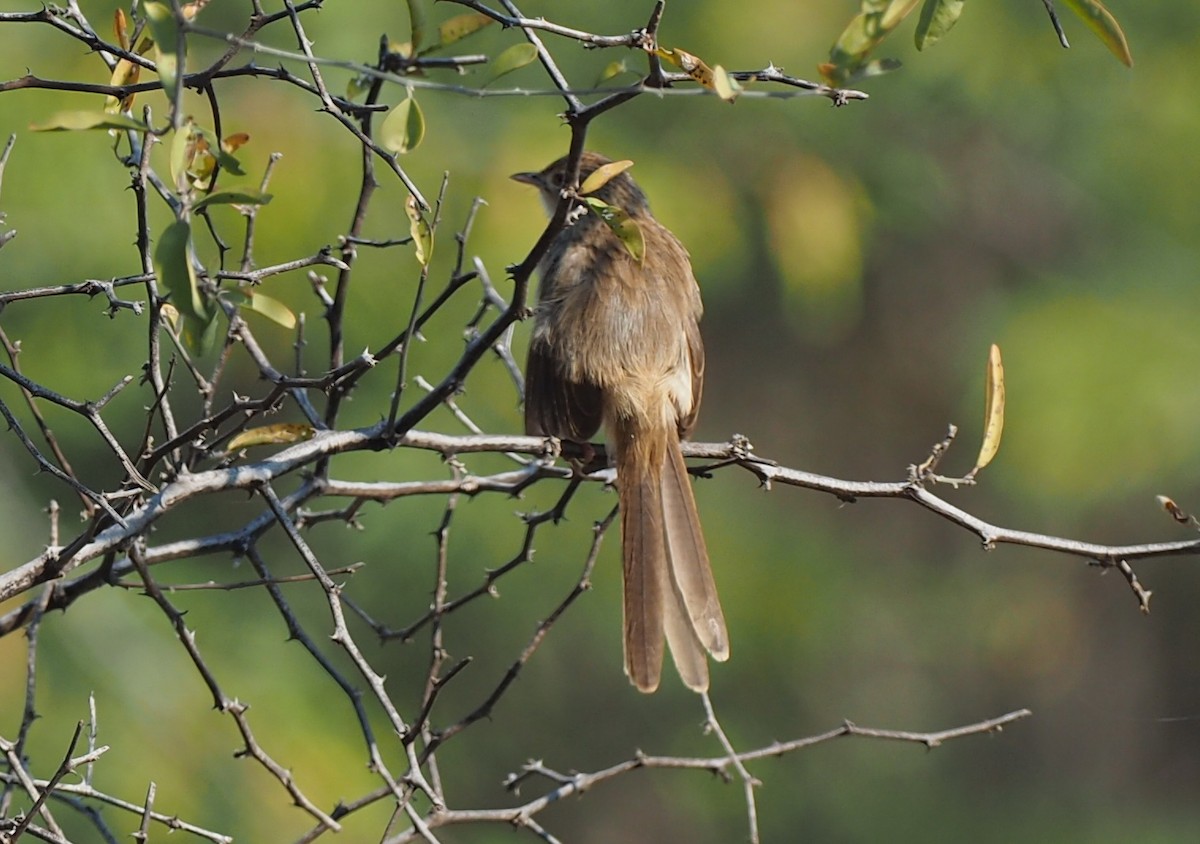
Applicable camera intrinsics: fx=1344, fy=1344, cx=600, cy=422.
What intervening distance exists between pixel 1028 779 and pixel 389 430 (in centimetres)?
925

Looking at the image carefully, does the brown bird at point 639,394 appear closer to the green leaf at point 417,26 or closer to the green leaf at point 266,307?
the green leaf at point 417,26

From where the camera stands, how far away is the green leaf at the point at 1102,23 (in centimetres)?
180

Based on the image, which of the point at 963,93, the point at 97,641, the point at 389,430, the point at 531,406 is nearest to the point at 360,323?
the point at 97,641

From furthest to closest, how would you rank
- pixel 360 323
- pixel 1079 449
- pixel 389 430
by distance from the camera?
pixel 1079 449, pixel 360 323, pixel 389 430

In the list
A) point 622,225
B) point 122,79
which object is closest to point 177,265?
point 622,225

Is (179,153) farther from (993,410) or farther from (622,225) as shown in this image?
(993,410)

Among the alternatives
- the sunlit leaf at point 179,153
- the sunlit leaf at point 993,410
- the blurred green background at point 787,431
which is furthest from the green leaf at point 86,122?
the blurred green background at point 787,431

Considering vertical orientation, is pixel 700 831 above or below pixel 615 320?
below

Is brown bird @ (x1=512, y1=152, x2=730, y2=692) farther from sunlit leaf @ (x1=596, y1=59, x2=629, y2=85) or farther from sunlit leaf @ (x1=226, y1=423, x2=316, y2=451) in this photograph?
sunlit leaf @ (x1=596, y1=59, x2=629, y2=85)

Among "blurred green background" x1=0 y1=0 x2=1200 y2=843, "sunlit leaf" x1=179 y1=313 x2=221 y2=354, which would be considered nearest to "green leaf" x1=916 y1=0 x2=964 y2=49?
"sunlit leaf" x1=179 y1=313 x2=221 y2=354

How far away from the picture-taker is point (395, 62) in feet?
7.62

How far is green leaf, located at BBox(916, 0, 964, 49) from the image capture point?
1857 mm

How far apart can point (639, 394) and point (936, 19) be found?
2.18 meters

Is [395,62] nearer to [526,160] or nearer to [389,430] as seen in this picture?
[389,430]
